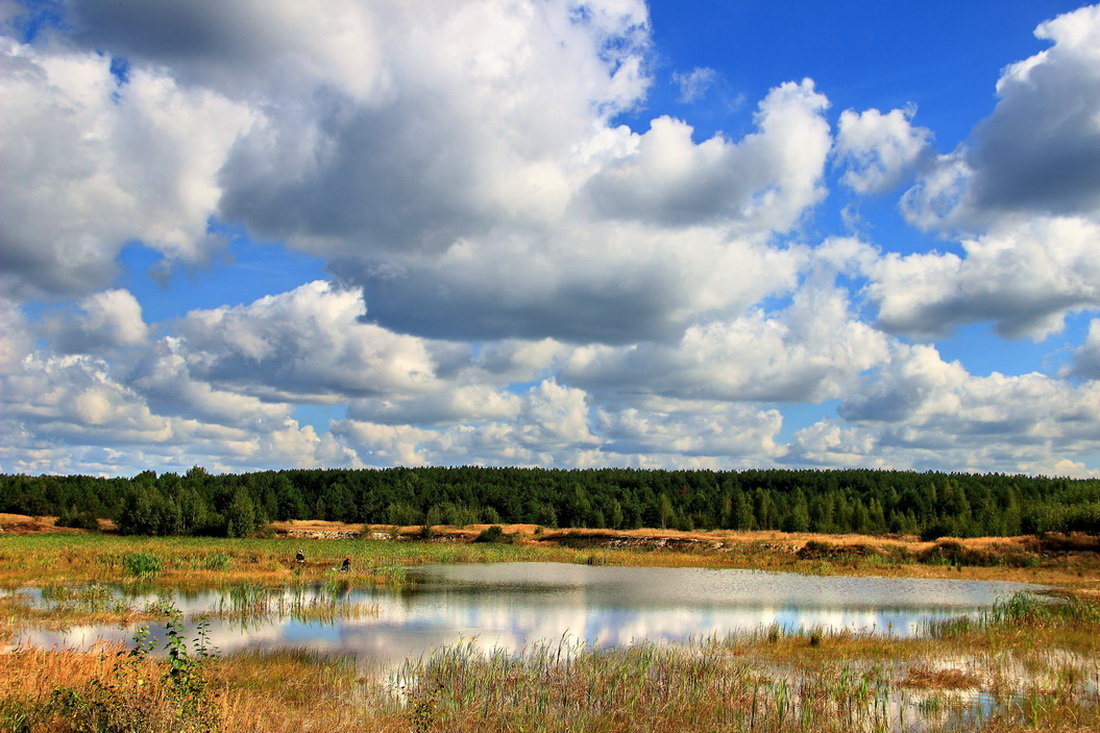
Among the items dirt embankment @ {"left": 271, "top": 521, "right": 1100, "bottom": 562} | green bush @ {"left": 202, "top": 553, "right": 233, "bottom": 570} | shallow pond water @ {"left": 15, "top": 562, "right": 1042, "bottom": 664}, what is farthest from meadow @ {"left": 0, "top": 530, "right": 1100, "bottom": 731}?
dirt embankment @ {"left": 271, "top": 521, "right": 1100, "bottom": 562}

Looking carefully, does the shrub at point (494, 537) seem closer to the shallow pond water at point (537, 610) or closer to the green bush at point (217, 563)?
the shallow pond water at point (537, 610)

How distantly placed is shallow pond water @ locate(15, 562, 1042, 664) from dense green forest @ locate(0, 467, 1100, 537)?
52906mm

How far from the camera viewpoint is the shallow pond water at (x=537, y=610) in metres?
28.0

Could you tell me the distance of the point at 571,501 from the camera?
526ft

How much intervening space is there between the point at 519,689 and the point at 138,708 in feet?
29.9

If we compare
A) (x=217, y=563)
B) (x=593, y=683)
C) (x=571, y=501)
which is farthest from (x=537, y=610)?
(x=571, y=501)

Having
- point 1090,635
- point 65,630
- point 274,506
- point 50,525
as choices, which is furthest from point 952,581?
point 274,506

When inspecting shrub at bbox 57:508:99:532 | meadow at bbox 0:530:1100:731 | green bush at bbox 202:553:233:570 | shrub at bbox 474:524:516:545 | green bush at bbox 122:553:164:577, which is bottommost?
shrub at bbox 474:524:516:545

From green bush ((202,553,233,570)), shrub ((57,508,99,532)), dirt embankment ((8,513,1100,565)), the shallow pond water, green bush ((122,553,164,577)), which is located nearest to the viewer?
the shallow pond water

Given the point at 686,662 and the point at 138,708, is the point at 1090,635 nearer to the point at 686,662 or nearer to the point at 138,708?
the point at 686,662

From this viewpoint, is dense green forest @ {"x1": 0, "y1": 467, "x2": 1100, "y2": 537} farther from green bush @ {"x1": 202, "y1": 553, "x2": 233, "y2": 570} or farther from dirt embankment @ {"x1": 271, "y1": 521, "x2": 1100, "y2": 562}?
green bush @ {"x1": 202, "y1": 553, "x2": 233, "y2": 570}

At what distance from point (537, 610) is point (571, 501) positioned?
124 meters

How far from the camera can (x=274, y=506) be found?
15962 centimetres

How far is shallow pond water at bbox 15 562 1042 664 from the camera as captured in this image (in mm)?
28016
